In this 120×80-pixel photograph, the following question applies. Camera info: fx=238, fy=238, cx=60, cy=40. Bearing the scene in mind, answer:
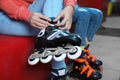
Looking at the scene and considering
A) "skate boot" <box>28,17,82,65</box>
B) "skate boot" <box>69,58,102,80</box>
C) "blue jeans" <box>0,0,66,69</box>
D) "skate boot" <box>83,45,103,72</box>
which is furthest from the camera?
"skate boot" <box>83,45,103,72</box>

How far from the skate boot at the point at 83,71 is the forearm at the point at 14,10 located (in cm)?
39

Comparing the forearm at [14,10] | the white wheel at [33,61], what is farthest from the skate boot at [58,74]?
the forearm at [14,10]

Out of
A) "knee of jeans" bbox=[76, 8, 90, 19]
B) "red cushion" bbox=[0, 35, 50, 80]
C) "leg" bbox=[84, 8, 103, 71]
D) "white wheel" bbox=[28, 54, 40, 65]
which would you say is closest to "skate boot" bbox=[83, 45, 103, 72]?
"leg" bbox=[84, 8, 103, 71]

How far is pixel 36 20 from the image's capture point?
0.87 metres

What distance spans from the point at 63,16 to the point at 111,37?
1.07 m

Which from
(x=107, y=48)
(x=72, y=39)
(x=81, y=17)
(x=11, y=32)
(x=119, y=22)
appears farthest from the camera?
(x=119, y=22)

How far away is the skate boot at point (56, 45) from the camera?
0.83 metres

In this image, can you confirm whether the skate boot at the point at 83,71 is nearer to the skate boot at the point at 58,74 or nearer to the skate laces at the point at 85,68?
the skate laces at the point at 85,68

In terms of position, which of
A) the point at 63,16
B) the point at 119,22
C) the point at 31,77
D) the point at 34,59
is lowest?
the point at 119,22

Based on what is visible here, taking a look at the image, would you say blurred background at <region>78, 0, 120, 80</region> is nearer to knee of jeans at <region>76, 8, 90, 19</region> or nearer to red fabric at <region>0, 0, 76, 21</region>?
knee of jeans at <region>76, 8, 90, 19</region>

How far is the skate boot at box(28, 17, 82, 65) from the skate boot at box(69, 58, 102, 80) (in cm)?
32

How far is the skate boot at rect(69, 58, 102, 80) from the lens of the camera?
1.13 m

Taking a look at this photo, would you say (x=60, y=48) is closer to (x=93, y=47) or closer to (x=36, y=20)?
(x=36, y=20)

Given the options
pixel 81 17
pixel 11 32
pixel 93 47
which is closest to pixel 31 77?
pixel 11 32
